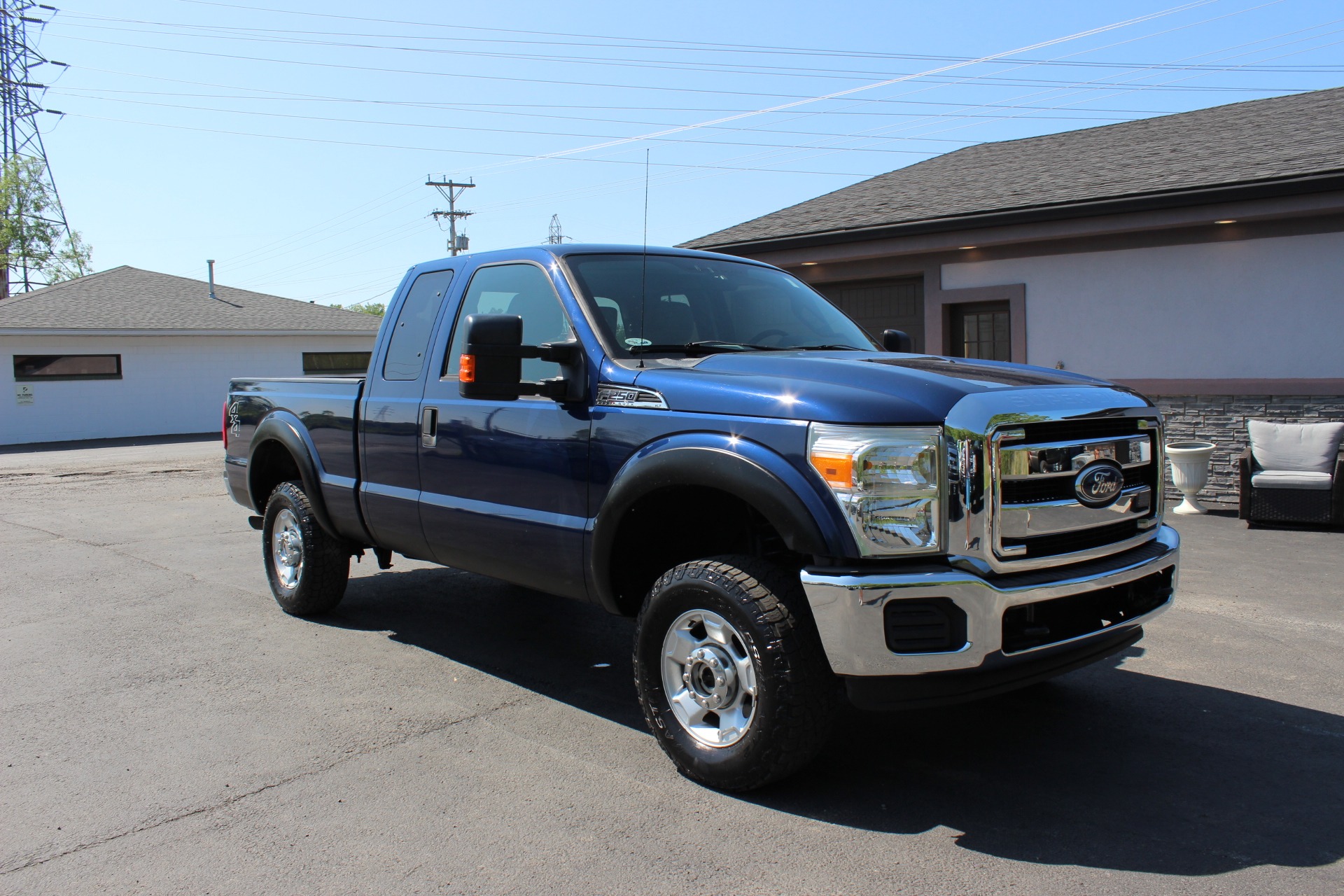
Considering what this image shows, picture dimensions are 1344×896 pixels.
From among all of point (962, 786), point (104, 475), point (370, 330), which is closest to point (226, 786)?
point (962, 786)

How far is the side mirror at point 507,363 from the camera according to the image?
3959 mm

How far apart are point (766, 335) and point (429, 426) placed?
1738 mm

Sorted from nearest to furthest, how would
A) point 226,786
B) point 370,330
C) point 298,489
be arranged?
point 226,786, point 298,489, point 370,330

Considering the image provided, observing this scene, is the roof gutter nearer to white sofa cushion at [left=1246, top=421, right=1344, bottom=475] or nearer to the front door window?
the front door window

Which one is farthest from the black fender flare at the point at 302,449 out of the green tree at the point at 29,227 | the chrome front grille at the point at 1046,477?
the green tree at the point at 29,227

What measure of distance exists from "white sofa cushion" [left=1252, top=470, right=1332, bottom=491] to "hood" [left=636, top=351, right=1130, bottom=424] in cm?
638

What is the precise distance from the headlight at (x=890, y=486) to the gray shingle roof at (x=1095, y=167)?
8.64 meters

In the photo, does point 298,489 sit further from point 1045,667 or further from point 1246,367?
point 1246,367

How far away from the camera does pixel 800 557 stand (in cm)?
378

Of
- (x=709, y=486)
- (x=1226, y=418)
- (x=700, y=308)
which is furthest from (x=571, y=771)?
(x=1226, y=418)

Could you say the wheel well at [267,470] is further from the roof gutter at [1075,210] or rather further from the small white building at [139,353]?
the small white building at [139,353]

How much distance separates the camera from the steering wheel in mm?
4773

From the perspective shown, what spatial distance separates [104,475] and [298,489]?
12616 mm

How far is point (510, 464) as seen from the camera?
4562 mm
